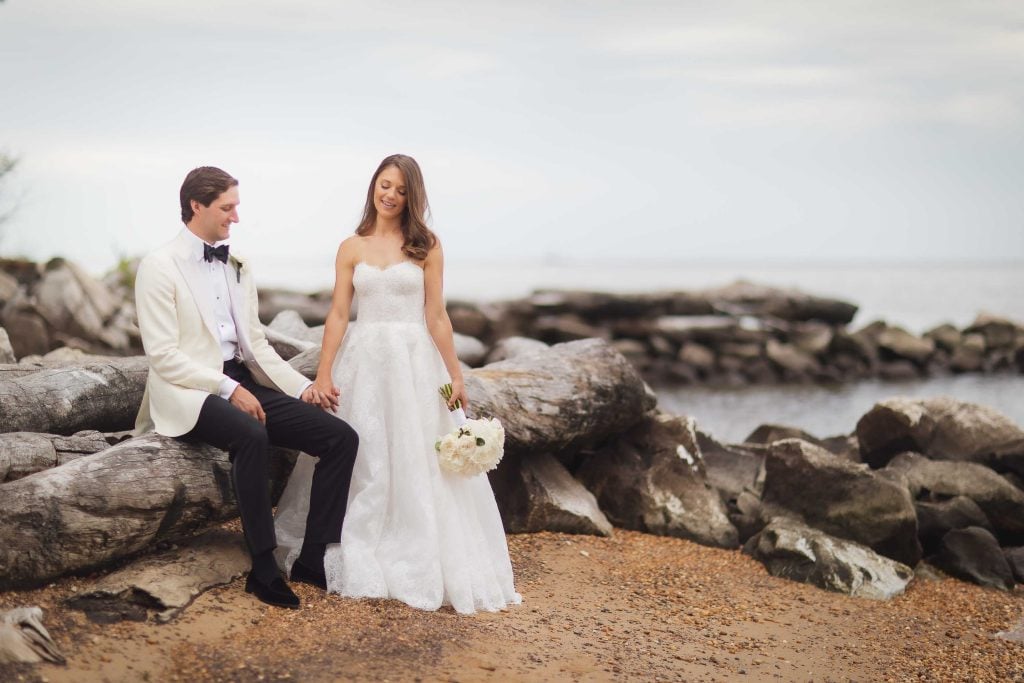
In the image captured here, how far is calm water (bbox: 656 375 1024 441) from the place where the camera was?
20.1m

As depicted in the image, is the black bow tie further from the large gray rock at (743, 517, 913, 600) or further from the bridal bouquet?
the large gray rock at (743, 517, 913, 600)

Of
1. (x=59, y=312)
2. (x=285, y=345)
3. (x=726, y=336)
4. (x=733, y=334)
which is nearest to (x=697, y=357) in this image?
(x=726, y=336)

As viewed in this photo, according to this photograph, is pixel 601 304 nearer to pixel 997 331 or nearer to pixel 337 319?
pixel 997 331

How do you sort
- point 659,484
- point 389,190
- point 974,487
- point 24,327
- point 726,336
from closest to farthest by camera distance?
point 389,190 < point 659,484 < point 974,487 < point 24,327 < point 726,336

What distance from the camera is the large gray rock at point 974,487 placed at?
936 cm

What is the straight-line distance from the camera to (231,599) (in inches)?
215

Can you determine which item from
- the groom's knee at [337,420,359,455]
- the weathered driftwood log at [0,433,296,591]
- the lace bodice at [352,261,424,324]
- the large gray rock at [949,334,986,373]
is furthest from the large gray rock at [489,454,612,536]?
the large gray rock at [949,334,986,373]

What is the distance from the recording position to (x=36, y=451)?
5.89 metres

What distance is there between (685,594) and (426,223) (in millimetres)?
3260

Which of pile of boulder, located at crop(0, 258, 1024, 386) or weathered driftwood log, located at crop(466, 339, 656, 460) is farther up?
weathered driftwood log, located at crop(466, 339, 656, 460)

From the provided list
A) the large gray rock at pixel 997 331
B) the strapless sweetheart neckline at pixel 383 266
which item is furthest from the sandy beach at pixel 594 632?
the large gray rock at pixel 997 331

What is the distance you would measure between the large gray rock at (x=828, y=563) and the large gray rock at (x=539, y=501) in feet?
4.45

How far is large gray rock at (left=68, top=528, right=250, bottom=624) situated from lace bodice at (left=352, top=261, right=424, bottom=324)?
162 cm

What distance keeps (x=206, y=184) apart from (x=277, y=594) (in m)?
2.34
